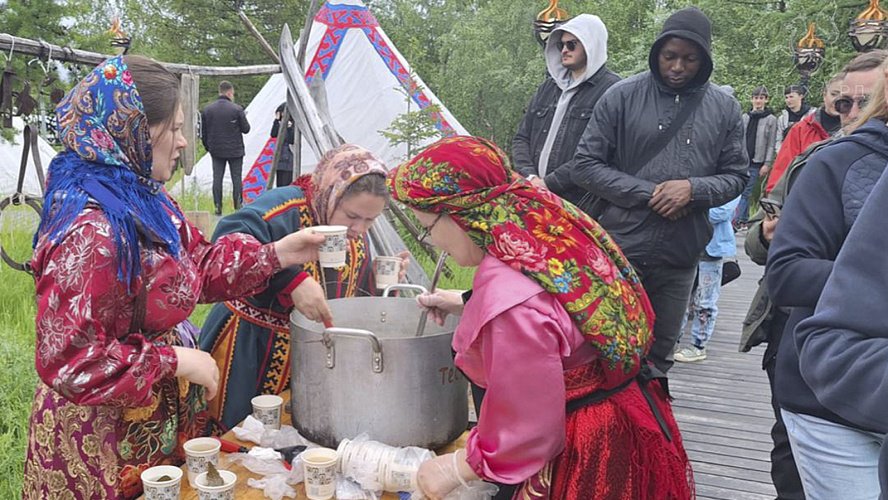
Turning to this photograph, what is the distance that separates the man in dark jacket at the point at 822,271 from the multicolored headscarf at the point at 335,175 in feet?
3.98

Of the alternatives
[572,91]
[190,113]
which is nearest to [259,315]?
[572,91]

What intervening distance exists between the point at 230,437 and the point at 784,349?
138 centimetres

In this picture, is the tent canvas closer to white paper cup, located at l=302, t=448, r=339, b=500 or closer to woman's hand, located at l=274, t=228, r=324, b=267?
woman's hand, located at l=274, t=228, r=324, b=267

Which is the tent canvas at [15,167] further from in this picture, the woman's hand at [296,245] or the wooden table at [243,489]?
the wooden table at [243,489]

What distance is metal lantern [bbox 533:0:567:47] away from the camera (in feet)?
16.2

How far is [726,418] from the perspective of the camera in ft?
12.9

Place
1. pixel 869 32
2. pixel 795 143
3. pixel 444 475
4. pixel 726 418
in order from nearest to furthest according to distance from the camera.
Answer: pixel 444 475, pixel 726 418, pixel 795 143, pixel 869 32

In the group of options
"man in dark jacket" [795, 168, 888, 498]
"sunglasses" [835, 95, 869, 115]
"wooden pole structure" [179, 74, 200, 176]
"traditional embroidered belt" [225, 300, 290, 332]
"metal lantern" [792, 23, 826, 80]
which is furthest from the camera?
"metal lantern" [792, 23, 826, 80]

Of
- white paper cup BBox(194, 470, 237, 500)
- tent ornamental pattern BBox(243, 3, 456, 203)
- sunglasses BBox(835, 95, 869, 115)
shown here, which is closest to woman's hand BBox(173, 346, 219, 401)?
white paper cup BBox(194, 470, 237, 500)

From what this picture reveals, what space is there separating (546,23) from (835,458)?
158 inches

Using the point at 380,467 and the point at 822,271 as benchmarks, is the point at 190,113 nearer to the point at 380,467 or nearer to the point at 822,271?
the point at 380,467

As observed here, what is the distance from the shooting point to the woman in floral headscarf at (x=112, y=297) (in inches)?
54.7

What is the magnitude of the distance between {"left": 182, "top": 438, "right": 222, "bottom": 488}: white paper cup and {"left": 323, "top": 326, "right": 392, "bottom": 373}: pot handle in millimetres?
309

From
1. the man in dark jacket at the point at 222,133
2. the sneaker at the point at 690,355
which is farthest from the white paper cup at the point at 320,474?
the man in dark jacket at the point at 222,133
